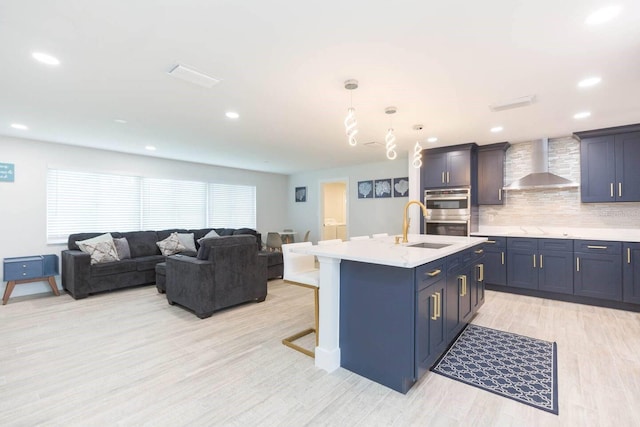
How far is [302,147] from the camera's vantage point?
17.3ft

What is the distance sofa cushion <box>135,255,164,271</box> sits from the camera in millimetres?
5036

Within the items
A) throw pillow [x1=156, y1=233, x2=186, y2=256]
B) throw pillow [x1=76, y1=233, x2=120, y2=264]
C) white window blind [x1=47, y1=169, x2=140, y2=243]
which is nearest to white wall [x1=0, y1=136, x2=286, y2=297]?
white window blind [x1=47, y1=169, x2=140, y2=243]

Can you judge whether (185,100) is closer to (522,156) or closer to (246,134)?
(246,134)

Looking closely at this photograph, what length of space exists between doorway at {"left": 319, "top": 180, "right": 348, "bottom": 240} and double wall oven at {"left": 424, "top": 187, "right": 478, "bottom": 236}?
297cm

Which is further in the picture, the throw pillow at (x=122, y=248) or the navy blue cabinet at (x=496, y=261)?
the throw pillow at (x=122, y=248)

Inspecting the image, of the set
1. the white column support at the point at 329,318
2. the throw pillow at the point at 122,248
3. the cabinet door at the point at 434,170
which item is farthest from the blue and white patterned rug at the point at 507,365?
the throw pillow at the point at 122,248

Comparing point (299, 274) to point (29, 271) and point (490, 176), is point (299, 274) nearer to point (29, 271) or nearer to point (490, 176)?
point (490, 176)

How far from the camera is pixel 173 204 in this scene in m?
6.44

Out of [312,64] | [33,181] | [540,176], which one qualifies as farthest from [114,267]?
[540,176]

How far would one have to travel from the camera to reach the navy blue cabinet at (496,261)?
4.69m

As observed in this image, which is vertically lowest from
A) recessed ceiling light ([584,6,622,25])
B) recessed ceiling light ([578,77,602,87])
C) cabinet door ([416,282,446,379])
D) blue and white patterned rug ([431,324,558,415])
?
blue and white patterned rug ([431,324,558,415])

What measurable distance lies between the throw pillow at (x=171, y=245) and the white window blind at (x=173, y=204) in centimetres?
61

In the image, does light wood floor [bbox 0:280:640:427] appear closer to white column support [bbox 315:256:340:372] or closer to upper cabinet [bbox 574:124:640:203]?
white column support [bbox 315:256:340:372]

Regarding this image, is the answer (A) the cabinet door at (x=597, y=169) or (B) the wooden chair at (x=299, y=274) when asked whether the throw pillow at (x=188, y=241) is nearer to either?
(B) the wooden chair at (x=299, y=274)
